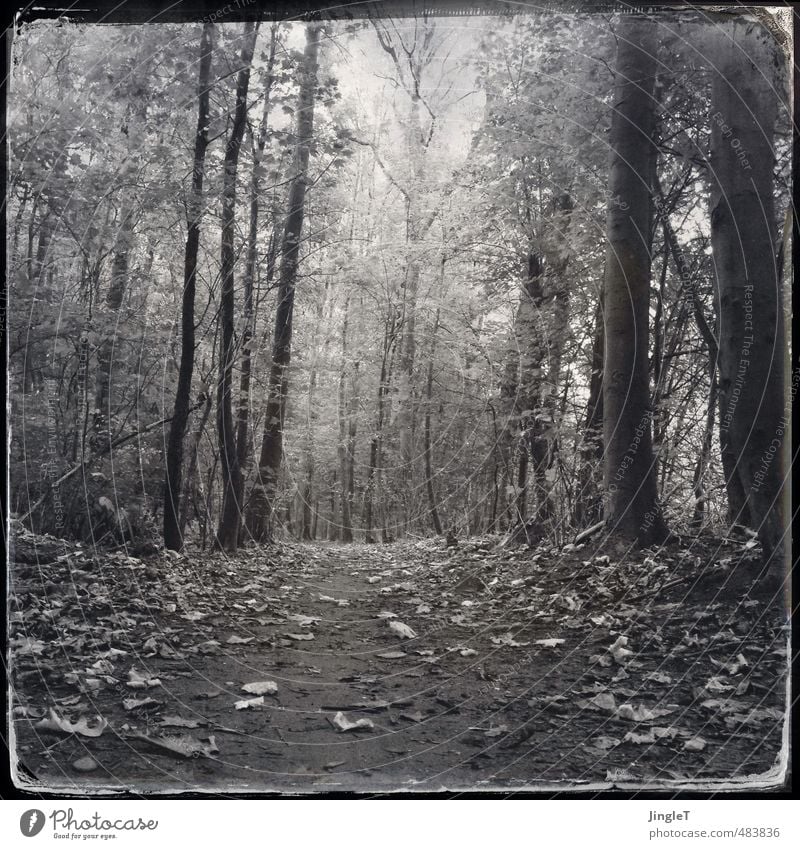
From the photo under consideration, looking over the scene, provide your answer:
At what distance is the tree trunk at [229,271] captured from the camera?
8.84 ft

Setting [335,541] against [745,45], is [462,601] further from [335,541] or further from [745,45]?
[745,45]

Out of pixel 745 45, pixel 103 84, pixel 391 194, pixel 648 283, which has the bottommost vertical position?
pixel 648 283

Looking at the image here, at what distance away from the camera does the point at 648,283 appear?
280 centimetres

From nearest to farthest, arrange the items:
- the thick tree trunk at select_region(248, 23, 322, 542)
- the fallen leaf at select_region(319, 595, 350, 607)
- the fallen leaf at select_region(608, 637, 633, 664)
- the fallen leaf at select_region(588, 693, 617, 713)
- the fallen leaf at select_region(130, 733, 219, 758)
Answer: the fallen leaf at select_region(130, 733, 219, 758)
the fallen leaf at select_region(588, 693, 617, 713)
the fallen leaf at select_region(608, 637, 633, 664)
the thick tree trunk at select_region(248, 23, 322, 542)
the fallen leaf at select_region(319, 595, 350, 607)

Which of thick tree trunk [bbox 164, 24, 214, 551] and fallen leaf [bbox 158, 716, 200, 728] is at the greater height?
thick tree trunk [bbox 164, 24, 214, 551]

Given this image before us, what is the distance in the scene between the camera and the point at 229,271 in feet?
8.91

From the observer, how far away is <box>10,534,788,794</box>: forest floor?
7.82 ft

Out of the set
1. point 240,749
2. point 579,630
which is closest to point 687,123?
point 579,630

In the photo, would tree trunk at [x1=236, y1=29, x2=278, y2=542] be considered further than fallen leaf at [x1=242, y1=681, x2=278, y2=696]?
Yes

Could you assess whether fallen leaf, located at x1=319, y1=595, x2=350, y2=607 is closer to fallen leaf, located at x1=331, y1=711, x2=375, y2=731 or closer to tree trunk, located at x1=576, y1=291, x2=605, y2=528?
fallen leaf, located at x1=331, y1=711, x2=375, y2=731

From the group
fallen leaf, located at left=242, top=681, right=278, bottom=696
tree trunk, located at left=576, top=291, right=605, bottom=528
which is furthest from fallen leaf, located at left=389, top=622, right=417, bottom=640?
tree trunk, located at left=576, top=291, right=605, bottom=528

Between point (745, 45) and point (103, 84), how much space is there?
3.14 m

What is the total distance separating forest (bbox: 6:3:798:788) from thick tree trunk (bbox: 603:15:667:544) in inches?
0.6

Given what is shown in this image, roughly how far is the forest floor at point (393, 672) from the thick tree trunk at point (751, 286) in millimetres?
340
